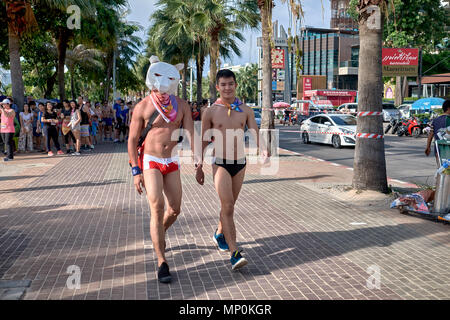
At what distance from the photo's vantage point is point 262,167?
12453 mm

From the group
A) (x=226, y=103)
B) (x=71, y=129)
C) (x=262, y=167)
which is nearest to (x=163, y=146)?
(x=226, y=103)

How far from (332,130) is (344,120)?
28.9 inches

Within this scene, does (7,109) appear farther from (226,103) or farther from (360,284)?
(360,284)

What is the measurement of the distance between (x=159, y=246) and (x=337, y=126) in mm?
15809

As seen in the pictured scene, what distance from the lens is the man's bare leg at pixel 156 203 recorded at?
4.34 meters

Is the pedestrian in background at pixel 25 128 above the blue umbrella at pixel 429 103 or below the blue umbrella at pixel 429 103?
below

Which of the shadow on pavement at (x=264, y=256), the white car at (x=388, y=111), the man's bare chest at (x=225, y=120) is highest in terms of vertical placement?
the white car at (x=388, y=111)

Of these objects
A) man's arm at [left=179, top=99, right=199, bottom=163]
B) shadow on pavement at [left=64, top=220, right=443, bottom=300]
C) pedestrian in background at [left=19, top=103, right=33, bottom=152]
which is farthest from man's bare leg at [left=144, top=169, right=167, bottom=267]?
pedestrian in background at [left=19, top=103, right=33, bottom=152]

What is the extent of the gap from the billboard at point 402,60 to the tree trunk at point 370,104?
1220 inches

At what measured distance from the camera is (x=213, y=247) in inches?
214

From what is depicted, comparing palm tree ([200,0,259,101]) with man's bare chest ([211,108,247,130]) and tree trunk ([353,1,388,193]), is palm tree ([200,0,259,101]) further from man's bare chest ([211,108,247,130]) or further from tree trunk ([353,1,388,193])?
man's bare chest ([211,108,247,130])

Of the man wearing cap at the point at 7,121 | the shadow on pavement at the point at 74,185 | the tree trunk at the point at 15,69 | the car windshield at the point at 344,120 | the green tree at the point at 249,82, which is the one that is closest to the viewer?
the shadow on pavement at the point at 74,185

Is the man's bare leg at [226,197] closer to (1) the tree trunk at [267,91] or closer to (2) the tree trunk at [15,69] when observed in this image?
(1) the tree trunk at [267,91]

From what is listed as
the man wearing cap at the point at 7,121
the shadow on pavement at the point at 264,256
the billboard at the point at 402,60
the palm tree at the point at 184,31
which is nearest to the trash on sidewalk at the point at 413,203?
the shadow on pavement at the point at 264,256
